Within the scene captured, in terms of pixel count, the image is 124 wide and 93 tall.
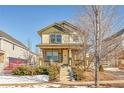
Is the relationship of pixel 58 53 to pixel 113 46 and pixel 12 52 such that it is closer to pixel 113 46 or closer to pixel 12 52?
pixel 12 52

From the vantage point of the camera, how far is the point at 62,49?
1620 centimetres

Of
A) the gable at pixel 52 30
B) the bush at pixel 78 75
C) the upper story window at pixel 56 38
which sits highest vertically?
the gable at pixel 52 30

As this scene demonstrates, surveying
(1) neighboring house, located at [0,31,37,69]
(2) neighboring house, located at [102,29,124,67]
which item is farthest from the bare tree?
(1) neighboring house, located at [0,31,37,69]

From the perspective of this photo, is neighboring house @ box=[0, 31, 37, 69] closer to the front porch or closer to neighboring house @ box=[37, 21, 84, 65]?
neighboring house @ box=[37, 21, 84, 65]

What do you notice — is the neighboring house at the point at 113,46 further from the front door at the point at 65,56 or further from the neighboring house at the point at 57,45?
the front door at the point at 65,56

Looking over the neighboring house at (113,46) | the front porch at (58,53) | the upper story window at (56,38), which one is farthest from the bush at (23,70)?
the upper story window at (56,38)

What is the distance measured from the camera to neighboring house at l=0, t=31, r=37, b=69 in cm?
1458

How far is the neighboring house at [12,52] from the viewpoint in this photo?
1458 cm

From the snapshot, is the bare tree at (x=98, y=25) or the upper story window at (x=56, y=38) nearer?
the bare tree at (x=98, y=25)
